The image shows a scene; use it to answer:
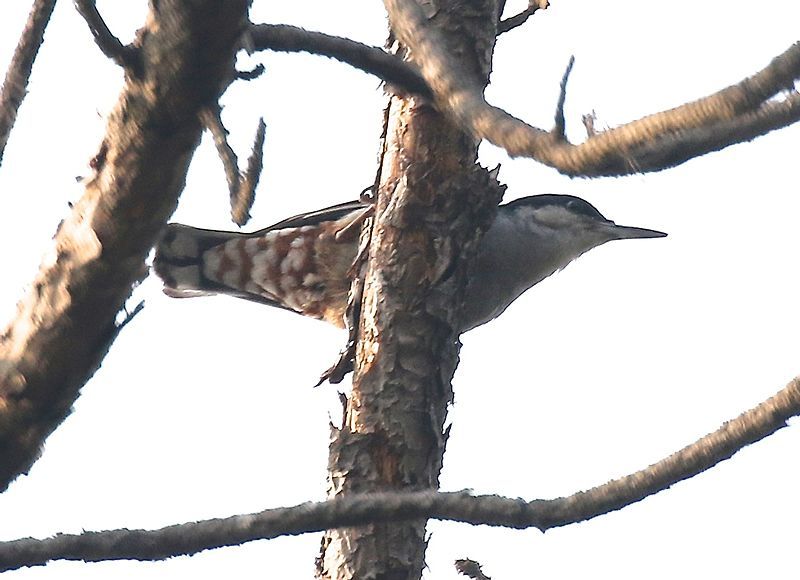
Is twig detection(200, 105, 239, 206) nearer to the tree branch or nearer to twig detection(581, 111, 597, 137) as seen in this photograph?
the tree branch

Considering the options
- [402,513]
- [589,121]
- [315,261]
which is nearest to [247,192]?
[402,513]

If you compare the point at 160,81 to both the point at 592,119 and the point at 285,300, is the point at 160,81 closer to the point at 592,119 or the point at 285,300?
the point at 592,119

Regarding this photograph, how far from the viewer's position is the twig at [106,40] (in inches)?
61.4

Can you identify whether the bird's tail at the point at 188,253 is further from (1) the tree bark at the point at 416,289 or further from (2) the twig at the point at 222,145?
(2) the twig at the point at 222,145

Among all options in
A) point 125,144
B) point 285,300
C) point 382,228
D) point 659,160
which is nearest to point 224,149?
point 125,144

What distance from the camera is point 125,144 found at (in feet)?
5.34

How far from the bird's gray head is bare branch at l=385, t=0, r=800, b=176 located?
319cm

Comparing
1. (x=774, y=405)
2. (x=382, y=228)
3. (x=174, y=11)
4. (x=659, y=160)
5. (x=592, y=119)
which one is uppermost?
(x=382, y=228)

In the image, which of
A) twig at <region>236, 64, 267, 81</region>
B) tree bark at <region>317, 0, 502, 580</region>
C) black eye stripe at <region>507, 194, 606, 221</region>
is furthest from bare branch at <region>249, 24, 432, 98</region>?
black eye stripe at <region>507, 194, 606, 221</region>

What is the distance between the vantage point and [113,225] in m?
1.65

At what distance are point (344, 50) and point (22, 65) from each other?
1.81 feet

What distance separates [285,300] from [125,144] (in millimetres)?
3012

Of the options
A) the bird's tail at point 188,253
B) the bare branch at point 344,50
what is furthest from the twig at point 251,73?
the bird's tail at point 188,253

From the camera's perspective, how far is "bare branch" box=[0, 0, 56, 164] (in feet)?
6.76
